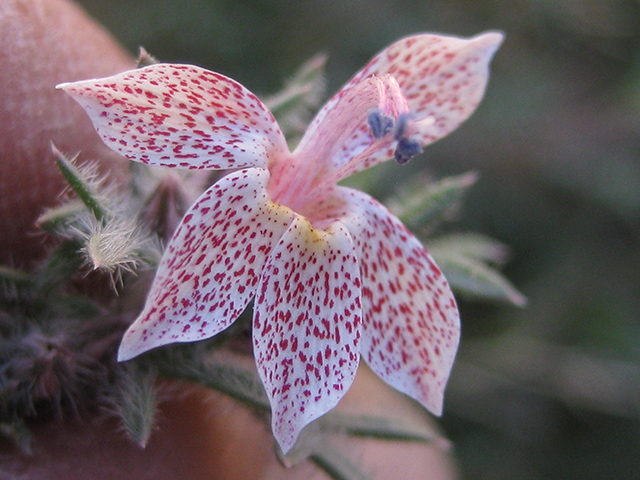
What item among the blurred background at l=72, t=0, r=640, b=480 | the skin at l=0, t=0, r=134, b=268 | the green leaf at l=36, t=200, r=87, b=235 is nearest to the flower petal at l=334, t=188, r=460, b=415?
the green leaf at l=36, t=200, r=87, b=235

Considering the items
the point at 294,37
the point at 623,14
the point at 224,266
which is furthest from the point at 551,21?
the point at 224,266

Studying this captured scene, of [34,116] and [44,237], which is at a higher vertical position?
[34,116]

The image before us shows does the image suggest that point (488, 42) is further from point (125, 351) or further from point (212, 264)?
point (125, 351)

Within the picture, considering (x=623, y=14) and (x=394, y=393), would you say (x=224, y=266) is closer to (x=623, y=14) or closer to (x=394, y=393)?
(x=394, y=393)

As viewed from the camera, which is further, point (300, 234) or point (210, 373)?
point (210, 373)

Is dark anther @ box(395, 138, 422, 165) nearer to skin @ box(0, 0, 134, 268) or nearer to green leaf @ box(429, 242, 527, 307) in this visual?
Result: green leaf @ box(429, 242, 527, 307)

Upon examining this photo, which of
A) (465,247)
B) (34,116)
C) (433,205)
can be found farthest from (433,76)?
(34,116)

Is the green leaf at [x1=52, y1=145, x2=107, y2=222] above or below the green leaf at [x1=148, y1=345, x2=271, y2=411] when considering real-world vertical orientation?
above
